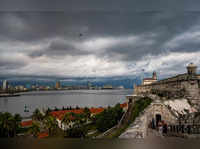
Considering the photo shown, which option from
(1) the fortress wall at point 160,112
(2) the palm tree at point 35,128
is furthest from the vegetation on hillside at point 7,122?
(1) the fortress wall at point 160,112

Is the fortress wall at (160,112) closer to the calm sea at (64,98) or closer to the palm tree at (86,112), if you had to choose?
the calm sea at (64,98)

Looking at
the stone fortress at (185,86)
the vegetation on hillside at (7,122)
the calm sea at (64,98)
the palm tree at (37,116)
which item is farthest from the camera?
the stone fortress at (185,86)

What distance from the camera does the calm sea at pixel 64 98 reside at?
11.9 ft

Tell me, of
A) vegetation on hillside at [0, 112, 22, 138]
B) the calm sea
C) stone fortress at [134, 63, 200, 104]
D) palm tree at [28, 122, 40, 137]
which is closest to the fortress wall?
stone fortress at [134, 63, 200, 104]

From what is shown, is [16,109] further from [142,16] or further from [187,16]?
[187,16]

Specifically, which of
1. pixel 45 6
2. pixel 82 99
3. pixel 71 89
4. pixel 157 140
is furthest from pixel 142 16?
pixel 82 99

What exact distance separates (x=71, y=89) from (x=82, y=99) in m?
0.61

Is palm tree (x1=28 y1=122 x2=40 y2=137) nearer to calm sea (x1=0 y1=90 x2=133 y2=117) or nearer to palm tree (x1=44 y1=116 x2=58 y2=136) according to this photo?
palm tree (x1=44 y1=116 x2=58 y2=136)

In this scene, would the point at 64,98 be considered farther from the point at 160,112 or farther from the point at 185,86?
the point at 185,86

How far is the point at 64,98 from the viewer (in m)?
4.07

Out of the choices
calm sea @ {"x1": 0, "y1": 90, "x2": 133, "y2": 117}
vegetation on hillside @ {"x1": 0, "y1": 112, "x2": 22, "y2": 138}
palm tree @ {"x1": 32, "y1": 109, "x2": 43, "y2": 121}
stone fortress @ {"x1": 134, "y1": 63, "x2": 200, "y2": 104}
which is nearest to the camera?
vegetation on hillside @ {"x1": 0, "y1": 112, "x2": 22, "y2": 138}

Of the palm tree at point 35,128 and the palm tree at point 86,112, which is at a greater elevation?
the palm tree at point 86,112

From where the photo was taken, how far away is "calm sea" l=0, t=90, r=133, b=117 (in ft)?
11.9

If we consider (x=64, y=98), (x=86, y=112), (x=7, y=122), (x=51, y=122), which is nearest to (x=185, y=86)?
(x=86, y=112)
